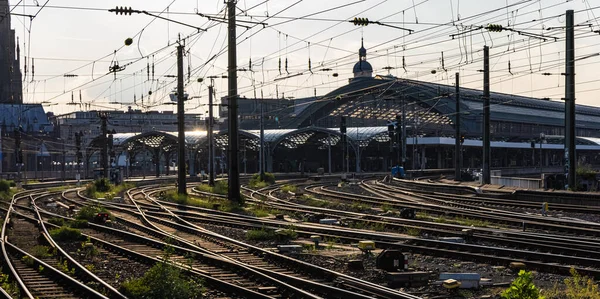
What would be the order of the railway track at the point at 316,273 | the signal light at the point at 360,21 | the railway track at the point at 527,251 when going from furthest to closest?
the signal light at the point at 360,21 → the railway track at the point at 527,251 → the railway track at the point at 316,273

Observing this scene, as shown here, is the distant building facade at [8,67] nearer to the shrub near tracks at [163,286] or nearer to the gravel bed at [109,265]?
the gravel bed at [109,265]

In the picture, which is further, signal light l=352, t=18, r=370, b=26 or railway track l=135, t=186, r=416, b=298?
signal light l=352, t=18, r=370, b=26

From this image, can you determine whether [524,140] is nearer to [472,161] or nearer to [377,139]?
[472,161]

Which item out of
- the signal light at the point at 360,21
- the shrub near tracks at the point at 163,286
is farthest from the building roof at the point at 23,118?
the shrub near tracks at the point at 163,286

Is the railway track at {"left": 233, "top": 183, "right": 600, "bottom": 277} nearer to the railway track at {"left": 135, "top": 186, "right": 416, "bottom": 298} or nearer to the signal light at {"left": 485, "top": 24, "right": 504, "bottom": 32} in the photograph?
the railway track at {"left": 135, "top": 186, "right": 416, "bottom": 298}

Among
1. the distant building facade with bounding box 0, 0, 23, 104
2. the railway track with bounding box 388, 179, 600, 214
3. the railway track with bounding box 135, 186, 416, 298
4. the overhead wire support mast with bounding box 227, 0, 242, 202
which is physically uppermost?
the distant building facade with bounding box 0, 0, 23, 104

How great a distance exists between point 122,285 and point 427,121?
364 feet

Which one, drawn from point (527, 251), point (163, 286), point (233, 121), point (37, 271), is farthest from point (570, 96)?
point (163, 286)

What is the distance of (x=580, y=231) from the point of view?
22.4m

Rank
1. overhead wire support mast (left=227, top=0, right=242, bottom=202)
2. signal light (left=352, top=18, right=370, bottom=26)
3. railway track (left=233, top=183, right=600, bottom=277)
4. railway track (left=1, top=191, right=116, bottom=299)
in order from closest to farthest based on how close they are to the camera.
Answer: railway track (left=1, top=191, right=116, bottom=299) < railway track (left=233, top=183, right=600, bottom=277) < signal light (left=352, top=18, right=370, bottom=26) < overhead wire support mast (left=227, top=0, right=242, bottom=202)

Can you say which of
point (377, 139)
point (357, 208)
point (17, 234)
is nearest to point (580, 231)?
point (357, 208)

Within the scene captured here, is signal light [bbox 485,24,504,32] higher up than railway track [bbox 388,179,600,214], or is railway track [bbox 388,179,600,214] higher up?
signal light [bbox 485,24,504,32]

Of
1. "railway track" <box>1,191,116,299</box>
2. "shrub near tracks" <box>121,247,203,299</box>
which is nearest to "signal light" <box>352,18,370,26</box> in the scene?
"railway track" <box>1,191,116,299</box>

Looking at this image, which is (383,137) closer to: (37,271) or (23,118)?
(23,118)
